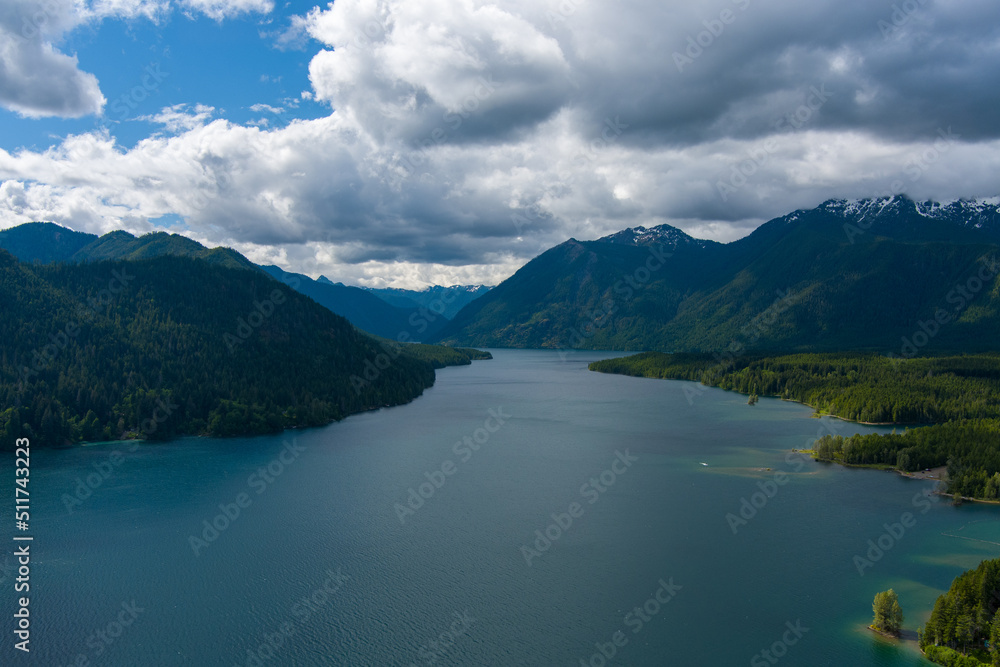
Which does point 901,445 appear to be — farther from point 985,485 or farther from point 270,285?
point 270,285

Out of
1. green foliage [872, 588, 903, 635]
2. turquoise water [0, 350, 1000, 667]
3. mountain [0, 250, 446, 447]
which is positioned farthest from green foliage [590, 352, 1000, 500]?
mountain [0, 250, 446, 447]

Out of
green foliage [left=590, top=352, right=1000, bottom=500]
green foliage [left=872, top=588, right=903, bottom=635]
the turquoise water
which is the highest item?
green foliage [left=590, top=352, right=1000, bottom=500]

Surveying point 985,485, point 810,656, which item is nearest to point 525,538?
point 810,656

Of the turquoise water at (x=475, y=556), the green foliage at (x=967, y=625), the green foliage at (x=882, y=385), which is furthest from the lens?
the green foliage at (x=882, y=385)

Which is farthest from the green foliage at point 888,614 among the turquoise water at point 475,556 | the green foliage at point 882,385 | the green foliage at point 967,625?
the green foliage at point 882,385

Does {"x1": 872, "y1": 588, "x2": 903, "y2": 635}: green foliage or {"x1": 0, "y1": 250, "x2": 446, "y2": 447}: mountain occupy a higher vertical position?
{"x1": 0, "y1": 250, "x2": 446, "y2": 447}: mountain

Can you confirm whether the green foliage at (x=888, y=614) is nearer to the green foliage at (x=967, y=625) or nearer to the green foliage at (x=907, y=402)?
the green foliage at (x=967, y=625)

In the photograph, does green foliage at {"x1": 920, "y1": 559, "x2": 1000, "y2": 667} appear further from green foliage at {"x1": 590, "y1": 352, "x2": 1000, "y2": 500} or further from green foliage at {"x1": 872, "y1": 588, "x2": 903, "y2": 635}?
green foliage at {"x1": 590, "y1": 352, "x2": 1000, "y2": 500}
